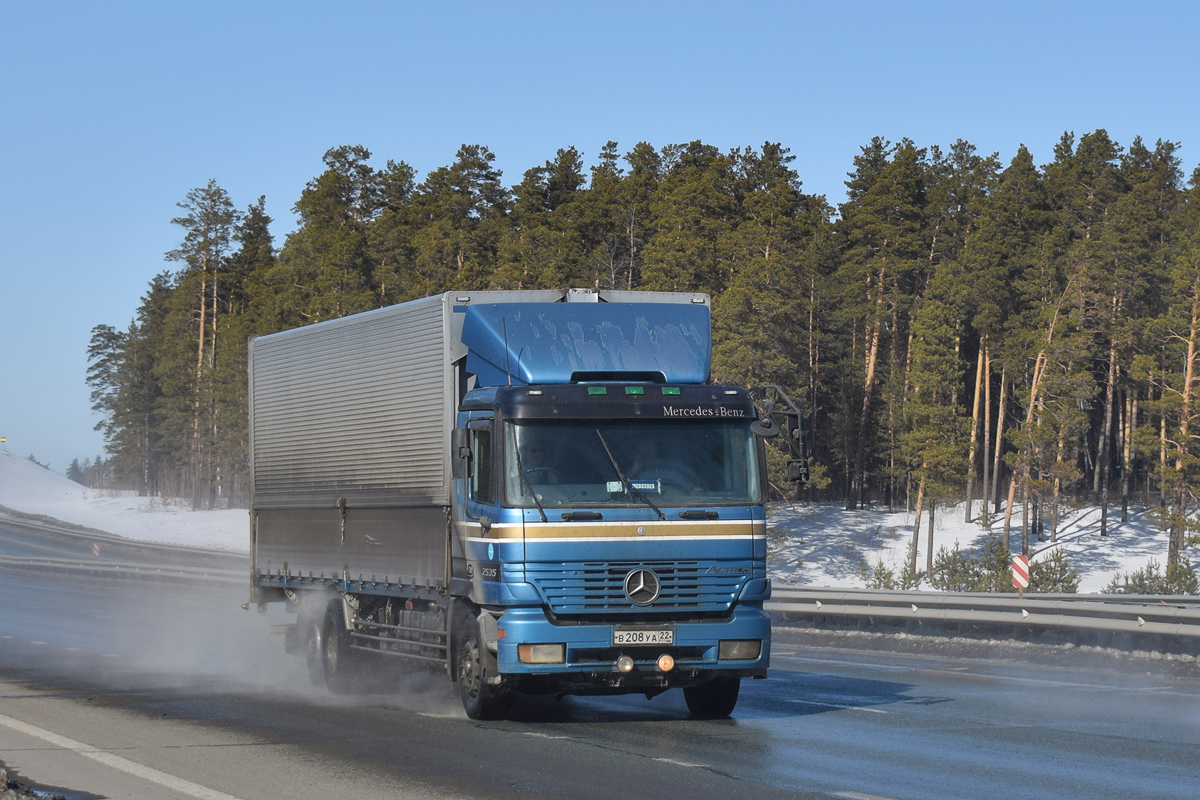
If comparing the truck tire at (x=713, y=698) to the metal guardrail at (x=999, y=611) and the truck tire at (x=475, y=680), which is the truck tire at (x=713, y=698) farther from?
the metal guardrail at (x=999, y=611)

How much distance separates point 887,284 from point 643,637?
66.7 m

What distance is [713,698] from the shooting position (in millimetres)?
12969

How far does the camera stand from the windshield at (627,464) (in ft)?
38.5

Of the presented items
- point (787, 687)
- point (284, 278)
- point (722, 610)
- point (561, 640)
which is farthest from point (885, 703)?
point (284, 278)

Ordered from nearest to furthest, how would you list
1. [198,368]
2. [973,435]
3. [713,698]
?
[713,698] → [973,435] → [198,368]

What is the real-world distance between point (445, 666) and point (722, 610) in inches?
108

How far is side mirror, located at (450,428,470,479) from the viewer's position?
12172 mm

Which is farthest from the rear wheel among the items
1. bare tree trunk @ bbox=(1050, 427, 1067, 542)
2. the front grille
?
bare tree trunk @ bbox=(1050, 427, 1067, 542)

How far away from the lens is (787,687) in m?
15.8

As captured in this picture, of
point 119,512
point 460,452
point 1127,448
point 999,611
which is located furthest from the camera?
point 119,512

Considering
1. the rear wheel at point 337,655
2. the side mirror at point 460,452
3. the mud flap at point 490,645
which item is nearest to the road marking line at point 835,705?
the mud flap at point 490,645

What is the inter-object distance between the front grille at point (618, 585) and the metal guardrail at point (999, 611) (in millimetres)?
8366

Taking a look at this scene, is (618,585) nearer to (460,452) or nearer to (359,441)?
(460,452)

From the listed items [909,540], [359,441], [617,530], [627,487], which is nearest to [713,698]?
[617,530]
